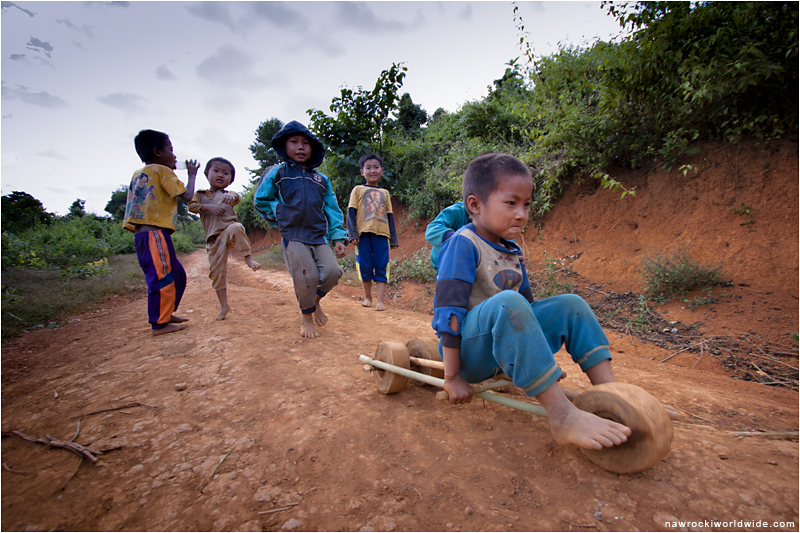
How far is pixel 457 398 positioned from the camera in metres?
1.53

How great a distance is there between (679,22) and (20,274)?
10608mm

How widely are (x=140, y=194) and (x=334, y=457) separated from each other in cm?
334

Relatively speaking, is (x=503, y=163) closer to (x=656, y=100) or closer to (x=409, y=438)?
(x=409, y=438)

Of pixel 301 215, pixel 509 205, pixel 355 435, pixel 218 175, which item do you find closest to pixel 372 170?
pixel 301 215

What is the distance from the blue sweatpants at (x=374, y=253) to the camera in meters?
4.86

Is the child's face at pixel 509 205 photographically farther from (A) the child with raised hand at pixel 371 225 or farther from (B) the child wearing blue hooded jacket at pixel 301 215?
(A) the child with raised hand at pixel 371 225

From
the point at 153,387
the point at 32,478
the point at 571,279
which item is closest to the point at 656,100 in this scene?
the point at 571,279

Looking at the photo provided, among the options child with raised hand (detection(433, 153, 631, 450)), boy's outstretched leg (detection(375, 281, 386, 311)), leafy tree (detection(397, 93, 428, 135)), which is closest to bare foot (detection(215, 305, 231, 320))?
boy's outstretched leg (detection(375, 281, 386, 311))

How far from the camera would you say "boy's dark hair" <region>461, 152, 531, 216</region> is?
1664 mm

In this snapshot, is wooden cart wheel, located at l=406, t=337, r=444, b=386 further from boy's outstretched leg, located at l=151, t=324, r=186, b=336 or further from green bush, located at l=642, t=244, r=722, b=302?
green bush, located at l=642, t=244, r=722, b=302

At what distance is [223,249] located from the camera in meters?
4.14

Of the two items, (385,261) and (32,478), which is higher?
(385,261)

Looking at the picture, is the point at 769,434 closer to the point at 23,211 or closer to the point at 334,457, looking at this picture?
the point at 334,457

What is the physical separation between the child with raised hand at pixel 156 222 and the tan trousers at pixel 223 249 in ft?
Answer: 1.67
